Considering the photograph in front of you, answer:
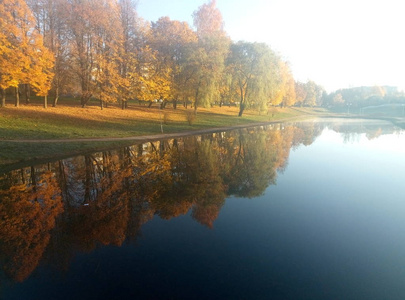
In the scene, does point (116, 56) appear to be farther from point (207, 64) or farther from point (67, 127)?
point (67, 127)

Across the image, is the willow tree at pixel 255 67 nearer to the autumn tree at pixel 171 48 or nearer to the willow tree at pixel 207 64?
the willow tree at pixel 207 64

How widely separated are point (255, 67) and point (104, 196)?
131 feet

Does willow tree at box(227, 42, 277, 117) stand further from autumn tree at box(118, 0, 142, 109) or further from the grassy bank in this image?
autumn tree at box(118, 0, 142, 109)

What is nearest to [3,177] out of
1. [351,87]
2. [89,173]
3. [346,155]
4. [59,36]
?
[89,173]

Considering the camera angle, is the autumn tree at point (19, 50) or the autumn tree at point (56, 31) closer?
the autumn tree at point (19, 50)

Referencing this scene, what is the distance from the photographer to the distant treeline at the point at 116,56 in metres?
24.1

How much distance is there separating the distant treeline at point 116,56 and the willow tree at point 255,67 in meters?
0.10

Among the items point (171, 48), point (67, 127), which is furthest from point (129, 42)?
point (67, 127)

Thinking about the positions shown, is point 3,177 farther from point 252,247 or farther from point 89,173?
point 252,247

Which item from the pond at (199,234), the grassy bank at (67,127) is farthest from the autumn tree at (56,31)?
the pond at (199,234)

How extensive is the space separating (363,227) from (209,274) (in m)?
4.92

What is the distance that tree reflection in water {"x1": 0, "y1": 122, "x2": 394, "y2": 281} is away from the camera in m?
5.98

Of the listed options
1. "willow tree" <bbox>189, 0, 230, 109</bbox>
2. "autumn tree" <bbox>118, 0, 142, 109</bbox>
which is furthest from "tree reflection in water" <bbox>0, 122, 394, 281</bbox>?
"willow tree" <bbox>189, 0, 230, 109</bbox>

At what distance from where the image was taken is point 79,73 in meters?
30.2
